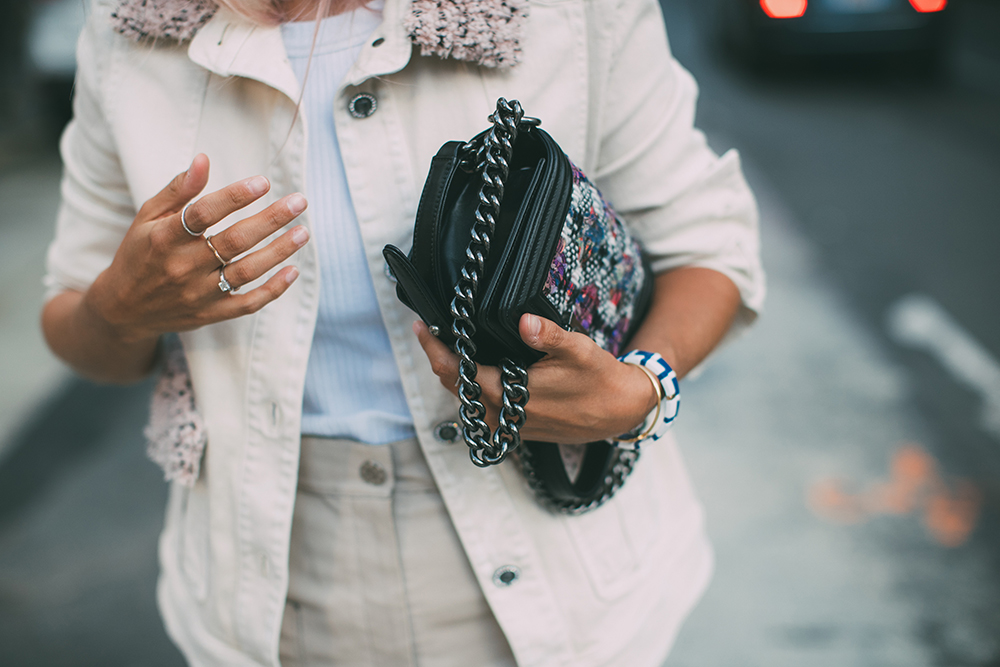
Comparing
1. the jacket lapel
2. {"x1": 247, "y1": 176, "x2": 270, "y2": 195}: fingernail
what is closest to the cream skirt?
{"x1": 247, "y1": 176, "x2": 270, "y2": 195}: fingernail

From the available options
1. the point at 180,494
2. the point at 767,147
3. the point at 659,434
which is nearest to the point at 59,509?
the point at 180,494

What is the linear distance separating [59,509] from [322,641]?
7.87 ft

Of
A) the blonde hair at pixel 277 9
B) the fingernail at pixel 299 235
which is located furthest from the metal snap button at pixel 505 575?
the blonde hair at pixel 277 9

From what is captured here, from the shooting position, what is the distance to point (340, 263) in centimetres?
91

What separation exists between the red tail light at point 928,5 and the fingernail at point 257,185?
25.5 feet

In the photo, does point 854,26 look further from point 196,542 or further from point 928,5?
point 196,542

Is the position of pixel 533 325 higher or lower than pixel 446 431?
higher

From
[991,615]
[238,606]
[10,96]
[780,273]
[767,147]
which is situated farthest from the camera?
[10,96]

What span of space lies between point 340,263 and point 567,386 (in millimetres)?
323

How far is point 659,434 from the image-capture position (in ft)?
3.05

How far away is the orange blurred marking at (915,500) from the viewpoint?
254 cm

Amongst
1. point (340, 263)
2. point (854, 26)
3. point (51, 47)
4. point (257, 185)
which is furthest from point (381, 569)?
point (854, 26)

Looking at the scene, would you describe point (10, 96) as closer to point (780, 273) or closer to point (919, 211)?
point (780, 273)

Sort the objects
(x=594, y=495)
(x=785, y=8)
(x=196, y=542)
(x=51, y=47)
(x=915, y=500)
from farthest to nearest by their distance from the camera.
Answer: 1. (x=785, y=8)
2. (x=51, y=47)
3. (x=915, y=500)
4. (x=196, y=542)
5. (x=594, y=495)
